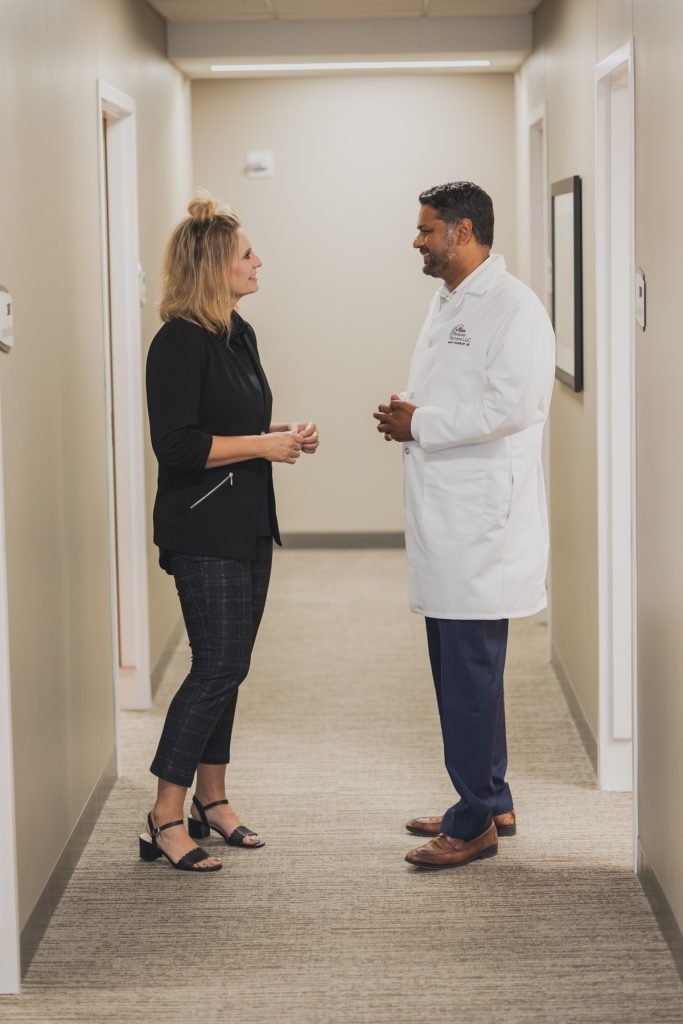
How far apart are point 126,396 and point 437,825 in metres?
1.90

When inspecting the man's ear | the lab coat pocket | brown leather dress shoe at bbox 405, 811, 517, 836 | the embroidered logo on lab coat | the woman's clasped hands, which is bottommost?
brown leather dress shoe at bbox 405, 811, 517, 836

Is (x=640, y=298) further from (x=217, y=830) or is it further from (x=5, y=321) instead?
(x=217, y=830)

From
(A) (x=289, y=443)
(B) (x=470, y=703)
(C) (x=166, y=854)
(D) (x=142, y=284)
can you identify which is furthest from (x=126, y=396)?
(B) (x=470, y=703)

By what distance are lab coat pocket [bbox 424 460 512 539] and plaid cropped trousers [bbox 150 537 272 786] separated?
0.50 metres

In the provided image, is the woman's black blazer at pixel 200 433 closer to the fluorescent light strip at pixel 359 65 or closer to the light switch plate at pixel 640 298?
the light switch plate at pixel 640 298

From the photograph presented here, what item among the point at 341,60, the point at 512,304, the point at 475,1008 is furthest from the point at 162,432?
the point at 341,60

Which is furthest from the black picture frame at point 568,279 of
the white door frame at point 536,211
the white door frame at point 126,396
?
the white door frame at point 126,396

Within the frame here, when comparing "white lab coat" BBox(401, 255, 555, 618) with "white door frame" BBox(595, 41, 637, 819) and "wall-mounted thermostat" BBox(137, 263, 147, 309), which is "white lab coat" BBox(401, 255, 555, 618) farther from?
"wall-mounted thermostat" BBox(137, 263, 147, 309)

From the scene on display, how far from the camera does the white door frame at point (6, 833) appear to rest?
2.65 meters

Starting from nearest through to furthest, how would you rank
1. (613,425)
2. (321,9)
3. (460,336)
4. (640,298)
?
(640,298), (460,336), (613,425), (321,9)

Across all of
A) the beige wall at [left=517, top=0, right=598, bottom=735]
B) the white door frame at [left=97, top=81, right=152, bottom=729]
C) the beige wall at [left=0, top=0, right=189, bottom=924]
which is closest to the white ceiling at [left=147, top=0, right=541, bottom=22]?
the beige wall at [left=517, top=0, right=598, bottom=735]

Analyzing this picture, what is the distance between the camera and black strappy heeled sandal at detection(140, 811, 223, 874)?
3357mm

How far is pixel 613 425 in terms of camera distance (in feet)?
12.7

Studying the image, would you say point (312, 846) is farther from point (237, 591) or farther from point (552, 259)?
point (552, 259)
